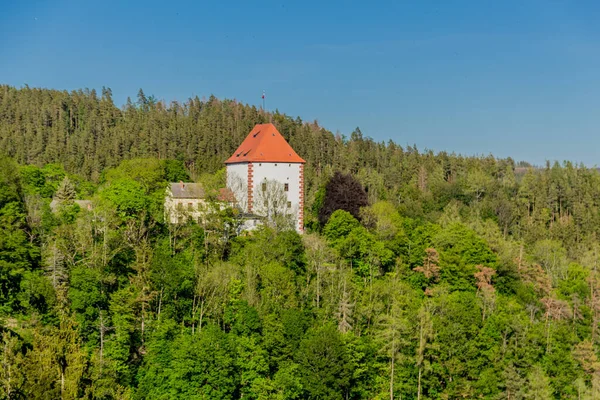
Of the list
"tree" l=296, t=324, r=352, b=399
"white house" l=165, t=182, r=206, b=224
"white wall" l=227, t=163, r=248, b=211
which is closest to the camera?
"tree" l=296, t=324, r=352, b=399

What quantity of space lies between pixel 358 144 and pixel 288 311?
312 feet

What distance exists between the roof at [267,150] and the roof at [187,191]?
4.83 m

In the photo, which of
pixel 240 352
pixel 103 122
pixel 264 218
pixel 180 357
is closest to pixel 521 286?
pixel 264 218

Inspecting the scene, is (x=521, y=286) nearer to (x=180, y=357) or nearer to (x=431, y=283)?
(x=431, y=283)

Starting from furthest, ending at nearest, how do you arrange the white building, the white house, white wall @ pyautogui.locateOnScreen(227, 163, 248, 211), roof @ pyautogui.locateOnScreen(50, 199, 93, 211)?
white wall @ pyautogui.locateOnScreen(227, 163, 248, 211), the white building, roof @ pyautogui.locateOnScreen(50, 199, 93, 211), the white house

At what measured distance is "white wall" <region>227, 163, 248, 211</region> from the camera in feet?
204

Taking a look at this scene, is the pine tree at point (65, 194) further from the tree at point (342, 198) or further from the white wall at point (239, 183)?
the tree at point (342, 198)

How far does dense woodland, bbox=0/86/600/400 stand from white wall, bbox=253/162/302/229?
3.86 metres

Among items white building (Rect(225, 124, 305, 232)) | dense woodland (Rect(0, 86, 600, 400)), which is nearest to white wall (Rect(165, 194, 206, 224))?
dense woodland (Rect(0, 86, 600, 400))

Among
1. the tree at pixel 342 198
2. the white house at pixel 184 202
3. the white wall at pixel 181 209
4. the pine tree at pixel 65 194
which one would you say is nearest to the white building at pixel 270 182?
the white house at pixel 184 202

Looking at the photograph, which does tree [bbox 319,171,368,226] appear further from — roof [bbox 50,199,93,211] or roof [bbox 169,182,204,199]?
roof [bbox 50,199,93,211]

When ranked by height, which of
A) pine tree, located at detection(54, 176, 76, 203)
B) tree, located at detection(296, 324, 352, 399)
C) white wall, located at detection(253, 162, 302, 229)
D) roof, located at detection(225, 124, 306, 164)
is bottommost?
tree, located at detection(296, 324, 352, 399)

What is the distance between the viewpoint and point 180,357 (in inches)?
1687

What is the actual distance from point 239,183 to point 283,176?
4.41 m
